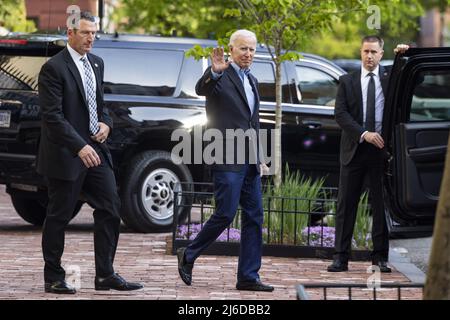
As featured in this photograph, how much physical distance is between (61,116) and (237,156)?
49.5 inches

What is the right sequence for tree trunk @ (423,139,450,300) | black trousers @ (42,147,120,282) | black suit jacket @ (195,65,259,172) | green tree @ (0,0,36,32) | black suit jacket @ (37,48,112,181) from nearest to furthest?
tree trunk @ (423,139,450,300) < black suit jacket @ (37,48,112,181) < black trousers @ (42,147,120,282) < black suit jacket @ (195,65,259,172) < green tree @ (0,0,36,32)

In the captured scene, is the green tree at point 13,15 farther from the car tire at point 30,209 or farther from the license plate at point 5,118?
the license plate at point 5,118

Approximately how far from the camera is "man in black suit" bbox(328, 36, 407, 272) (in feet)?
34.9

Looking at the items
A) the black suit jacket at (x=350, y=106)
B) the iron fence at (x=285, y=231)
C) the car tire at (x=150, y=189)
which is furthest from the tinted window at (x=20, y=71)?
the black suit jacket at (x=350, y=106)

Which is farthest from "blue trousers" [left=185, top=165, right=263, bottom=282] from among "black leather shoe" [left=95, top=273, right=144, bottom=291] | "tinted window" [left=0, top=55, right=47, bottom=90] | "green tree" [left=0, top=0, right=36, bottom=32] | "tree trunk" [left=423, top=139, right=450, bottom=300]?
"green tree" [left=0, top=0, right=36, bottom=32]

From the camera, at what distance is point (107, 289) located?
9.06 meters

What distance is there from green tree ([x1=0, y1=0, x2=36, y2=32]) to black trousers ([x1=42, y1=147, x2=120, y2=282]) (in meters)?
11.6

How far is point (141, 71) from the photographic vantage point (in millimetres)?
13578

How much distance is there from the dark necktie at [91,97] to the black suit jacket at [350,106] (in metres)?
2.46

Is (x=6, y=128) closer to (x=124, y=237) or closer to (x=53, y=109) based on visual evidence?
(x=124, y=237)

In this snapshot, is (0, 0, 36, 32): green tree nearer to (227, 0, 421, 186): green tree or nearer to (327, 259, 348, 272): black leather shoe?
(227, 0, 421, 186): green tree

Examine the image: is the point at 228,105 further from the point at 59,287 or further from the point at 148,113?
the point at 148,113

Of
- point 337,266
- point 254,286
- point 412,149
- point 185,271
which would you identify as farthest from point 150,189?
point 412,149
